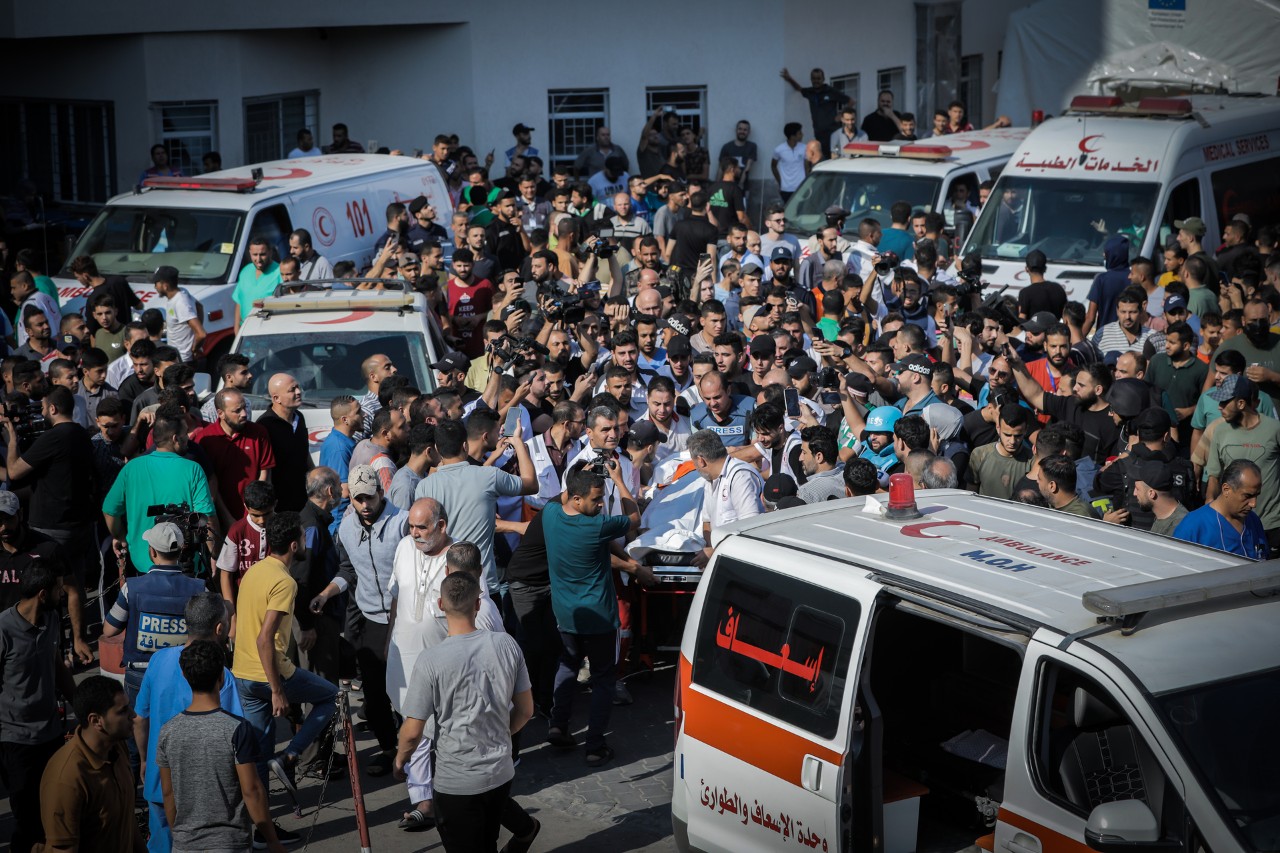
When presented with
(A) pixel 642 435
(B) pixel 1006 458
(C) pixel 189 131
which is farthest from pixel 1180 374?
(C) pixel 189 131

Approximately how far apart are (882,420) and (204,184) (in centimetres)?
840

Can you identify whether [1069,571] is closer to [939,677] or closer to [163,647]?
[939,677]

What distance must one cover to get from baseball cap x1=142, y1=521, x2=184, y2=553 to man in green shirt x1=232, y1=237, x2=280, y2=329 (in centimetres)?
652

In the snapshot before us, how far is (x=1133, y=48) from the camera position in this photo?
21.3 m

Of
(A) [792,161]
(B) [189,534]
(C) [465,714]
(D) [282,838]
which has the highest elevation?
(A) [792,161]

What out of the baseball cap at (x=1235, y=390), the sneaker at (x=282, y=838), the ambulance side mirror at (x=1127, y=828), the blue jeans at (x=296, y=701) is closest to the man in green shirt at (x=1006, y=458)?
the baseball cap at (x=1235, y=390)

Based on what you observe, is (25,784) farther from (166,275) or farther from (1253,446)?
(1253,446)

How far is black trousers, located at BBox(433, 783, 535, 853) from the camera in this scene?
620 cm

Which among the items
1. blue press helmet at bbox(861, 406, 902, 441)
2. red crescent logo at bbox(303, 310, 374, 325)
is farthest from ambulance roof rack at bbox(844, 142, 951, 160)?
blue press helmet at bbox(861, 406, 902, 441)

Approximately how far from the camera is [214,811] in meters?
5.79

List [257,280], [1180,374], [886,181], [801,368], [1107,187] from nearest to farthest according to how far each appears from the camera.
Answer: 1. [801,368]
2. [1180,374]
3. [257,280]
4. [1107,187]
5. [886,181]

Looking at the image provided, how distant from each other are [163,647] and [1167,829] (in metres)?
4.62

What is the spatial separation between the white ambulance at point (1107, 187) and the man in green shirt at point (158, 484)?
8830 mm

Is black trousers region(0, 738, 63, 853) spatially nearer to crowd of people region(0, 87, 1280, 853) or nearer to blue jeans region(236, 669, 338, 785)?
crowd of people region(0, 87, 1280, 853)
